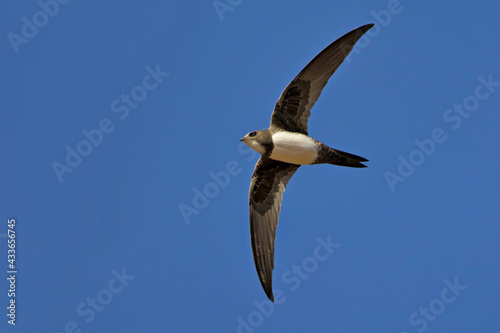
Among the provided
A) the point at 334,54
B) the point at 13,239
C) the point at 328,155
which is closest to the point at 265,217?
the point at 328,155

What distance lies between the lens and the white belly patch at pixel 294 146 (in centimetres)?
1639

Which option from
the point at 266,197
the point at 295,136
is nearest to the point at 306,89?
the point at 295,136

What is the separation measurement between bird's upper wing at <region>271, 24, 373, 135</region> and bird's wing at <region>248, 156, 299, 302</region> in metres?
1.02

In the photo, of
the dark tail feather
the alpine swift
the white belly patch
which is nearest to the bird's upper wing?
the alpine swift

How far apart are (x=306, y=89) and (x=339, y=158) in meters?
1.55

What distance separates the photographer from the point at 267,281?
659 inches

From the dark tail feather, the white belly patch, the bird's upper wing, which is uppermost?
the bird's upper wing

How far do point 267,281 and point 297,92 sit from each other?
12.5 ft

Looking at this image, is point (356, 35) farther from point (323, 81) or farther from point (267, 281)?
point (267, 281)

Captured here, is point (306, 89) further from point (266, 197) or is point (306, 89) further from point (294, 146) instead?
point (266, 197)

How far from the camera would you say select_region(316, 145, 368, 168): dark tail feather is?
53.3 ft

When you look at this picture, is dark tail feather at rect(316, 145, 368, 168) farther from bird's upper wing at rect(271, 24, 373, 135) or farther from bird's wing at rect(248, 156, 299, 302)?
bird's wing at rect(248, 156, 299, 302)

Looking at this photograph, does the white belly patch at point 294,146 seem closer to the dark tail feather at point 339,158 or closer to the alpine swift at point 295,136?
the alpine swift at point 295,136

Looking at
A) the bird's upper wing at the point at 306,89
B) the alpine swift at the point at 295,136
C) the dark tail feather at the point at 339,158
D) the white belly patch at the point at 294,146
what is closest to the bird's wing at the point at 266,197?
the alpine swift at the point at 295,136
